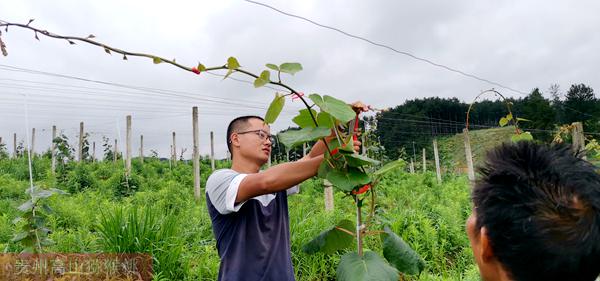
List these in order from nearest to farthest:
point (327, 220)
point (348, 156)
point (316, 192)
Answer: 1. point (348, 156)
2. point (327, 220)
3. point (316, 192)

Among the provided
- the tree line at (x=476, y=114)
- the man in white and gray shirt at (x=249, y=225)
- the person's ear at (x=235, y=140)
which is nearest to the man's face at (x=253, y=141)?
the person's ear at (x=235, y=140)

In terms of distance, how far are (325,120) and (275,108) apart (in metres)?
0.15

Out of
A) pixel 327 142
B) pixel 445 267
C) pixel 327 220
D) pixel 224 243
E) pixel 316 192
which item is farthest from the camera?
pixel 316 192

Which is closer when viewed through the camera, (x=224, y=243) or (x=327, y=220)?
Answer: (x=224, y=243)

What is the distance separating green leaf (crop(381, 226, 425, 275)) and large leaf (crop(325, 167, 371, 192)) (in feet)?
0.72

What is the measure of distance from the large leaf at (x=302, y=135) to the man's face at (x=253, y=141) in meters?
0.68

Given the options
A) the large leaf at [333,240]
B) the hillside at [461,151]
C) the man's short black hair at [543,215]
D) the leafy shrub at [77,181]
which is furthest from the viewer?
the leafy shrub at [77,181]

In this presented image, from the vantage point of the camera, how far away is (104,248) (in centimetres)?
345

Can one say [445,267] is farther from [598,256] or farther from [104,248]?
[598,256]

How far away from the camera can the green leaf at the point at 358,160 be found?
117 centimetres

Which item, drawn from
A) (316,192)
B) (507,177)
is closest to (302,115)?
(507,177)

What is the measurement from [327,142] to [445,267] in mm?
3574

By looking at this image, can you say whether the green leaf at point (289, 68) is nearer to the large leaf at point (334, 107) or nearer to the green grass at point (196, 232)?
the large leaf at point (334, 107)

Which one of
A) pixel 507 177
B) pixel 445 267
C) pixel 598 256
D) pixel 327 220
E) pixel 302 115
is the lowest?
pixel 445 267
